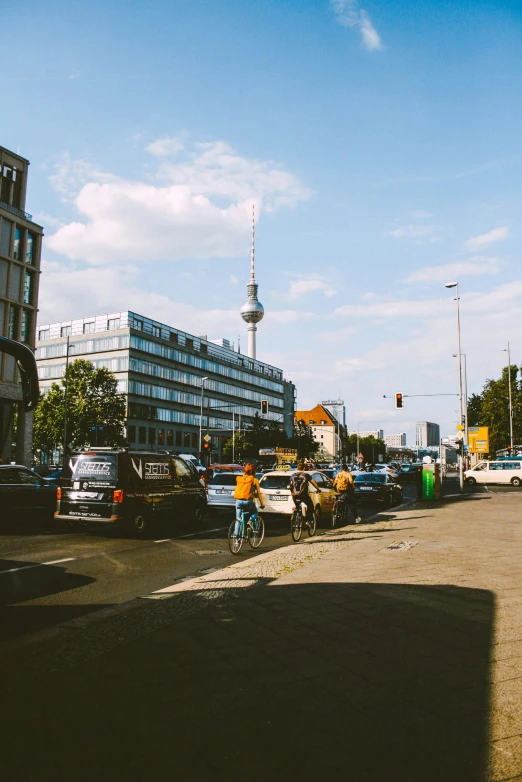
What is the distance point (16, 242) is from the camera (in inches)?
1718

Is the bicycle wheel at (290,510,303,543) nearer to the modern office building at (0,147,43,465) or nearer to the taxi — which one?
the taxi

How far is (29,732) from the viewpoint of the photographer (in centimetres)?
358

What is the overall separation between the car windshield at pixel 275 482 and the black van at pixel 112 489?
11.0ft

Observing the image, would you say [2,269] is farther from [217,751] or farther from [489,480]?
[217,751]

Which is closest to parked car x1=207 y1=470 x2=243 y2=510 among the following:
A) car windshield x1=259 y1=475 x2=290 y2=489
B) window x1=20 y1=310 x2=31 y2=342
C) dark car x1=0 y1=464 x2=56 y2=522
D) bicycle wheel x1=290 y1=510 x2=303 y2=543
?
car windshield x1=259 y1=475 x2=290 y2=489

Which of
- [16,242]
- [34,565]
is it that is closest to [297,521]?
[34,565]

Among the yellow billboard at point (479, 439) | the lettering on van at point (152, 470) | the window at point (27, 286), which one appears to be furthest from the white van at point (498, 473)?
the lettering on van at point (152, 470)

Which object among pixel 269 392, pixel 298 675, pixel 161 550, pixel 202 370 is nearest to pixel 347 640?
pixel 298 675

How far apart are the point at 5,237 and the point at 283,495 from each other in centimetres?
3328

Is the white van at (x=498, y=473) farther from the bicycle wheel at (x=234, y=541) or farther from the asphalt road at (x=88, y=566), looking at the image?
the bicycle wheel at (x=234, y=541)

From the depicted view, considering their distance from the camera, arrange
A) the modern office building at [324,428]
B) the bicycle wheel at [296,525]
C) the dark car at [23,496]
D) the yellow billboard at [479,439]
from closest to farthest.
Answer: the bicycle wheel at [296,525] < the dark car at [23,496] < the yellow billboard at [479,439] < the modern office building at [324,428]

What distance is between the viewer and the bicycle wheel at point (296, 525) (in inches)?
555

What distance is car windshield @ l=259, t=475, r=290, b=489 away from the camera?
Answer: 703 inches

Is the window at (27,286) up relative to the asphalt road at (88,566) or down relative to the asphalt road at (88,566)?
up
